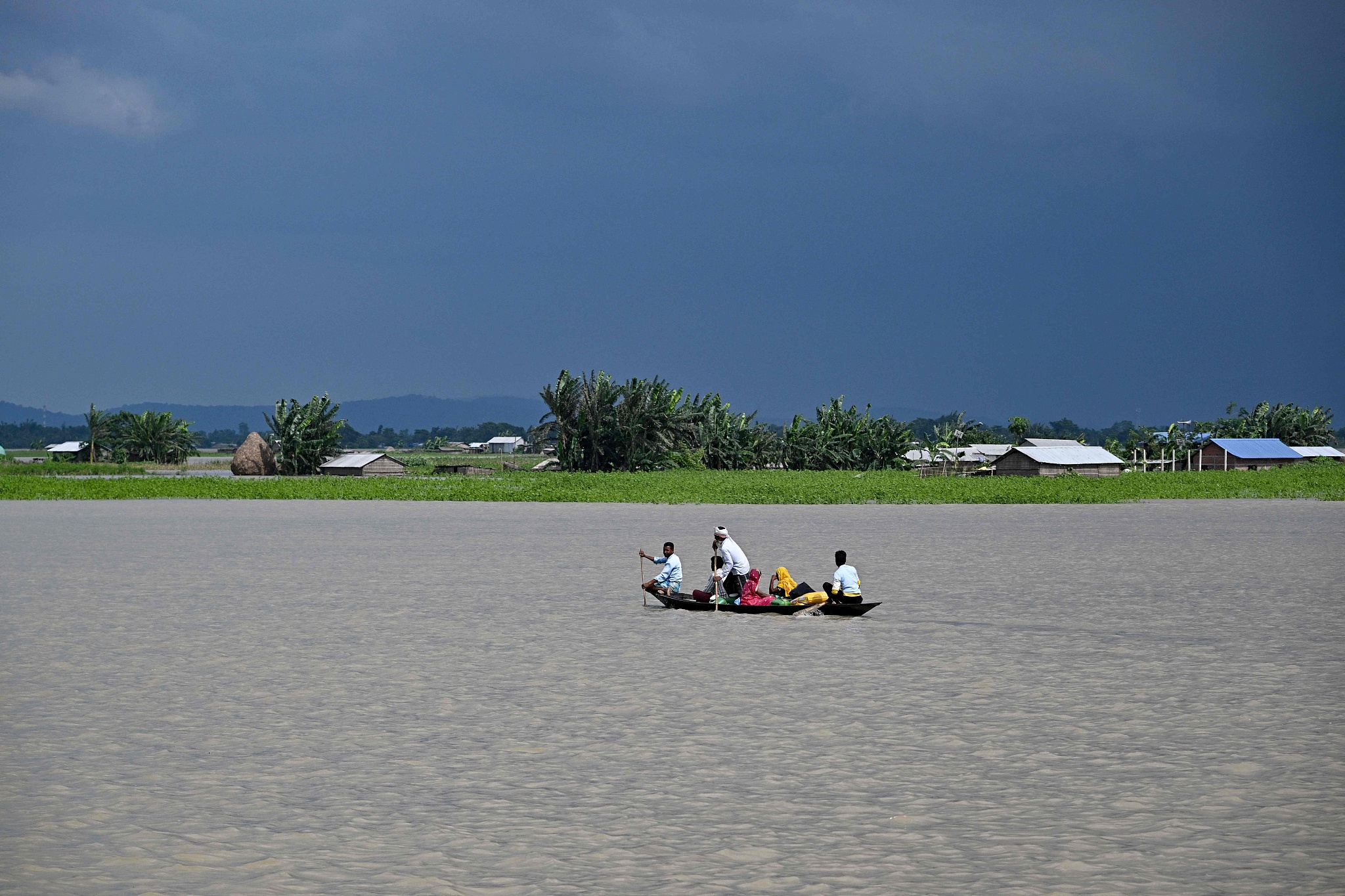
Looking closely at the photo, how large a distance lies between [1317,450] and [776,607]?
10840 cm

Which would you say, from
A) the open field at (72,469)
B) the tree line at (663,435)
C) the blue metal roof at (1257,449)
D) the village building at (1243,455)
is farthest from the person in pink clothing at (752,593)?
the blue metal roof at (1257,449)

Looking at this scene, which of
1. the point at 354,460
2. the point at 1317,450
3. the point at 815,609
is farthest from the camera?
the point at 1317,450

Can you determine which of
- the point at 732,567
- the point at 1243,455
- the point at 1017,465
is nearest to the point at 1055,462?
the point at 1017,465

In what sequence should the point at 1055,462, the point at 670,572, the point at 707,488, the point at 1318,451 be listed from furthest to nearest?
the point at 1318,451 → the point at 1055,462 → the point at 707,488 → the point at 670,572

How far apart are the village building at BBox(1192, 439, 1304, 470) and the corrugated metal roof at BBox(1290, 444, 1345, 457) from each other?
5.52 meters

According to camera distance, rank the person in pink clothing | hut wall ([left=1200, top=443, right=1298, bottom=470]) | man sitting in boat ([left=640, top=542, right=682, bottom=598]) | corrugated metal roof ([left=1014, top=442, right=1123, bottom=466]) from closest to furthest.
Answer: the person in pink clothing < man sitting in boat ([left=640, top=542, right=682, bottom=598]) < corrugated metal roof ([left=1014, top=442, right=1123, bottom=466]) < hut wall ([left=1200, top=443, right=1298, bottom=470])

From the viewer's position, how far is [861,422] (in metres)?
72.9

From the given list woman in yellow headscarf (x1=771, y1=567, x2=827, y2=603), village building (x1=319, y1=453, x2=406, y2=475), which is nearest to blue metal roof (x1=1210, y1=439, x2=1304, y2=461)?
village building (x1=319, y1=453, x2=406, y2=475)

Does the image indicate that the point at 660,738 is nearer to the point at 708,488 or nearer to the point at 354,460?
the point at 708,488

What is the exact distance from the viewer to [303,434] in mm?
72938

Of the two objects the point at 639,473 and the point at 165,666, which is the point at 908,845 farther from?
the point at 639,473

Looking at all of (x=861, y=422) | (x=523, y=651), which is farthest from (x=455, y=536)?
(x=861, y=422)

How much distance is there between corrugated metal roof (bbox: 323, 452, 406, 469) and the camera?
7894 cm

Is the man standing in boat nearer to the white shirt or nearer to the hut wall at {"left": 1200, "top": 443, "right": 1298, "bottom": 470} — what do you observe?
the white shirt
